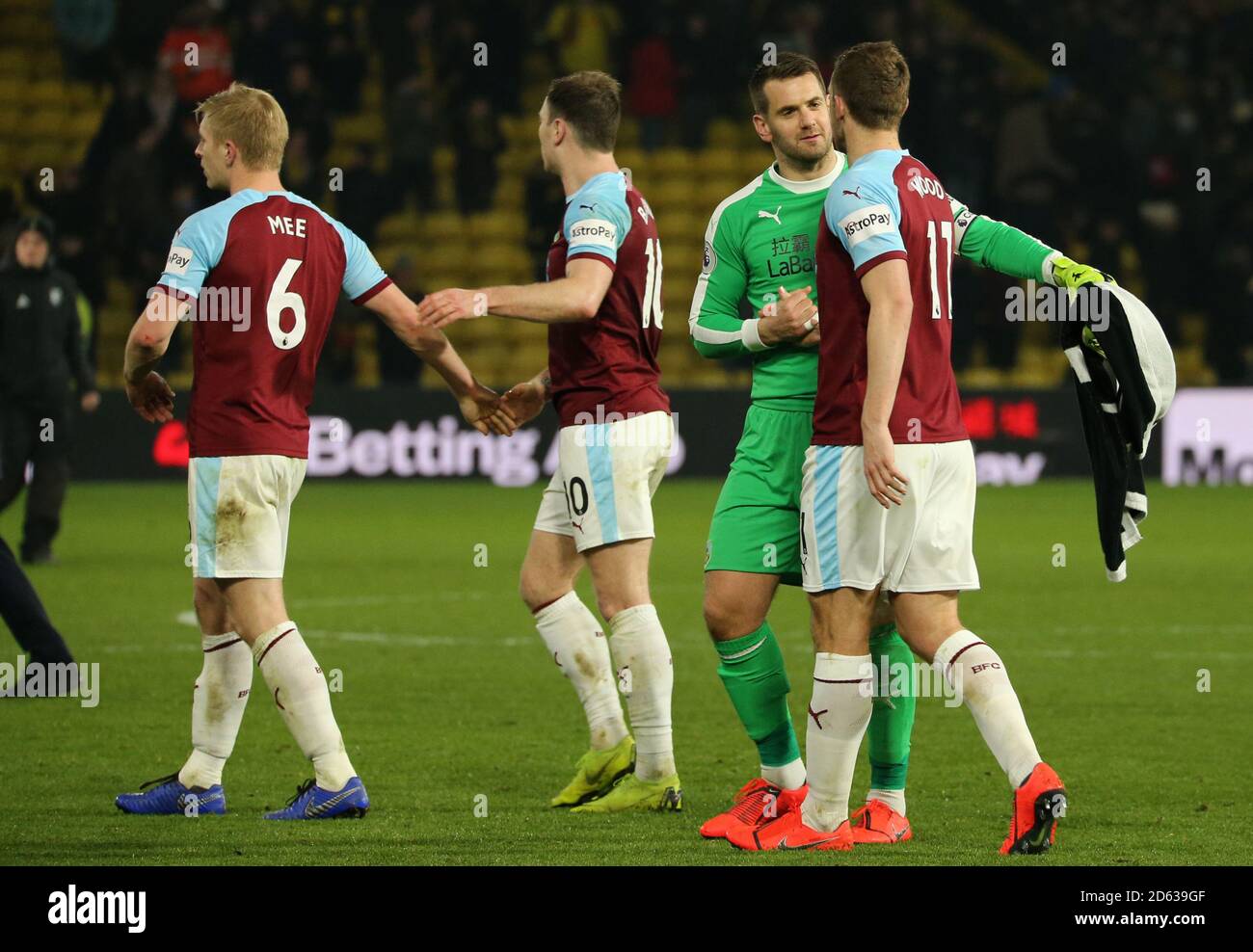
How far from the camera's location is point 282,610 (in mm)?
6035

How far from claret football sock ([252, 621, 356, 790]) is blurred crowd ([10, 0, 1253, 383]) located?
47.3 feet

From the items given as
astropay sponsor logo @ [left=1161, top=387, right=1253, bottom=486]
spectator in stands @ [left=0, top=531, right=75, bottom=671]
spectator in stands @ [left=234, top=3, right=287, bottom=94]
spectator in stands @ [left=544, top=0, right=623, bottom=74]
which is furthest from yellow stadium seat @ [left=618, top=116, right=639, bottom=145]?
spectator in stands @ [left=0, top=531, right=75, bottom=671]

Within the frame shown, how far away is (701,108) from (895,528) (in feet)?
58.3

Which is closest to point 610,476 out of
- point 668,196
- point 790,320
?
point 790,320

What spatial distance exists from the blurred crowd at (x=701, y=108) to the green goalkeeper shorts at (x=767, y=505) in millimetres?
14449

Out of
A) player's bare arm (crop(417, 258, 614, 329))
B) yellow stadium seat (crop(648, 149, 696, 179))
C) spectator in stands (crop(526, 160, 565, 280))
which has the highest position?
yellow stadium seat (crop(648, 149, 696, 179))

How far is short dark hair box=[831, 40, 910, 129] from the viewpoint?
5441mm

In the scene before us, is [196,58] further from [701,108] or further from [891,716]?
[891,716]

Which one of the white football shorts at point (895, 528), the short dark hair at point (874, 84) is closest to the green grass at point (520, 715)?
the white football shorts at point (895, 528)

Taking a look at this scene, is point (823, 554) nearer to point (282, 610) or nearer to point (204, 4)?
point (282, 610)

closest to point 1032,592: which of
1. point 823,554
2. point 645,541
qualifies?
point 645,541

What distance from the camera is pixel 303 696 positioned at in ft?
19.4

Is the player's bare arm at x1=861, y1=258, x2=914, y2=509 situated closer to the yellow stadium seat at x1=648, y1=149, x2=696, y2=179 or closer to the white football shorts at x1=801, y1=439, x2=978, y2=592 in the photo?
the white football shorts at x1=801, y1=439, x2=978, y2=592

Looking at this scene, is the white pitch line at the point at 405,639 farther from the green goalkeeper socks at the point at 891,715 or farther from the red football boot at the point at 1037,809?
the red football boot at the point at 1037,809
